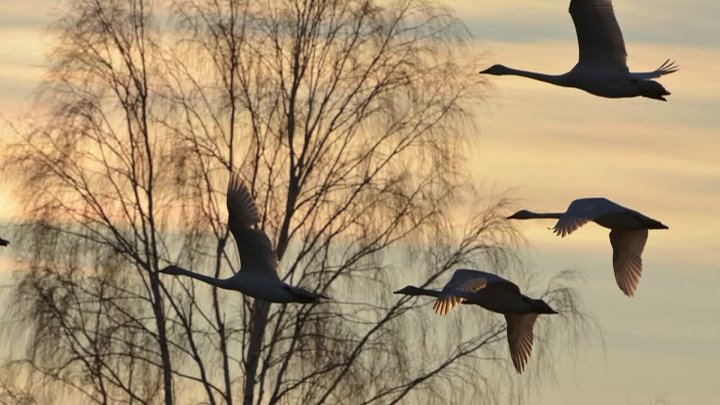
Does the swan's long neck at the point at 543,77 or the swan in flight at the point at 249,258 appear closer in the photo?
the swan's long neck at the point at 543,77

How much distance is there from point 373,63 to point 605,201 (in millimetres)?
11113

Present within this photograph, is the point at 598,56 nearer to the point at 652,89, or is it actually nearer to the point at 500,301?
the point at 652,89

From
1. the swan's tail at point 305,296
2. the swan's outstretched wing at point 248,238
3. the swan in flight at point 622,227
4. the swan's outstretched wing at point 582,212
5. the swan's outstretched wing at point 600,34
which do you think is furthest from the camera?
the swan's outstretched wing at point 248,238

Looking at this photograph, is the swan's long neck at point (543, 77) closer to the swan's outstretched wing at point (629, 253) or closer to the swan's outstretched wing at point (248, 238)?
the swan's outstretched wing at point (629, 253)

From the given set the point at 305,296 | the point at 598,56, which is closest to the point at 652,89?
the point at 598,56

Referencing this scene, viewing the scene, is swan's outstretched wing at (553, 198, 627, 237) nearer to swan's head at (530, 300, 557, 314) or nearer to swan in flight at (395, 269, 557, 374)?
swan in flight at (395, 269, 557, 374)

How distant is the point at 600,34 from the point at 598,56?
0.24 meters

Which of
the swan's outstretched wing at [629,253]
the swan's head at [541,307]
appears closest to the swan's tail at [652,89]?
the swan's outstretched wing at [629,253]

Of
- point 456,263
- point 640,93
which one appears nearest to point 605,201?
point 640,93

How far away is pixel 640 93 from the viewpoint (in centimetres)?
3919

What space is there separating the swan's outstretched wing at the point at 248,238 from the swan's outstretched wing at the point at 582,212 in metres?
4.12

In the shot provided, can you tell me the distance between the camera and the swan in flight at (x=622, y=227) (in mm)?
38781

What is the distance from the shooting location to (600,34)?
131 ft

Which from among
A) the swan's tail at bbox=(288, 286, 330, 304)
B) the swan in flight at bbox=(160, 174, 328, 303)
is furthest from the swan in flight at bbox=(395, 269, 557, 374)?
the swan in flight at bbox=(160, 174, 328, 303)
